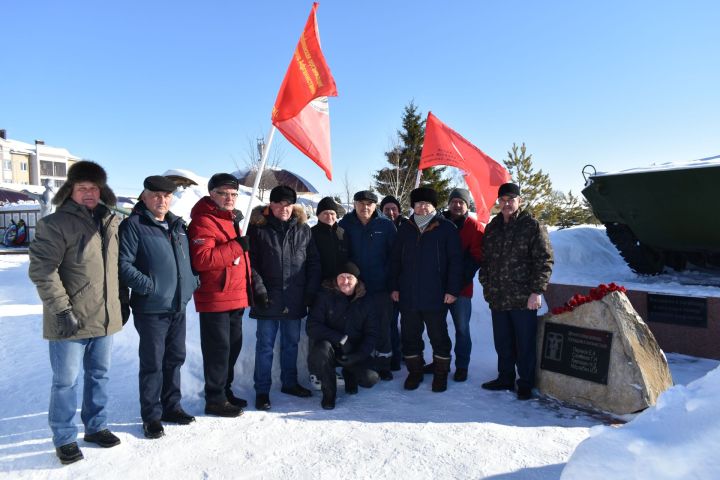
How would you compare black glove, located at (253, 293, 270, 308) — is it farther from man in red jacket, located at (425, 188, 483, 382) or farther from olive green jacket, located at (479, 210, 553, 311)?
olive green jacket, located at (479, 210, 553, 311)

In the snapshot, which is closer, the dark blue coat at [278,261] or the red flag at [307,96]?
the dark blue coat at [278,261]

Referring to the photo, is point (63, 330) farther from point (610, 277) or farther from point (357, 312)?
point (610, 277)

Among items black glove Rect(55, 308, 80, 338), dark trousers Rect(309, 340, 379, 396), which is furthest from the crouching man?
black glove Rect(55, 308, 80, 338)

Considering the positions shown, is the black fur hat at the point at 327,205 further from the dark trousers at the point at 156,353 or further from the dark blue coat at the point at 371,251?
the dark trousers at the point at 156,353

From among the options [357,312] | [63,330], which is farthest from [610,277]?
[63,330]

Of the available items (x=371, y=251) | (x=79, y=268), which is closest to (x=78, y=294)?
(x=79, y=268)

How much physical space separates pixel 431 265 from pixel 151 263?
90.7 inches

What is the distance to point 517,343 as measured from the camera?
4.19 meters

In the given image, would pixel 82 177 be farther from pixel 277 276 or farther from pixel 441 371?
pixel 441 371

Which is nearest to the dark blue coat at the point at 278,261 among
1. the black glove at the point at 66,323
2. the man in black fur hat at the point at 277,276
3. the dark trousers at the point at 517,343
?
the man in black fur hat at the point at 277,276

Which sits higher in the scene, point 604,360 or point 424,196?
point 424,196

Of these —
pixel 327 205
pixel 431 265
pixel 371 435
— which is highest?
pixel 327 205

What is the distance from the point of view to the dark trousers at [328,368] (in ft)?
12.7

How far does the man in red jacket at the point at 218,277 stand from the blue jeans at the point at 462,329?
2030 mm
